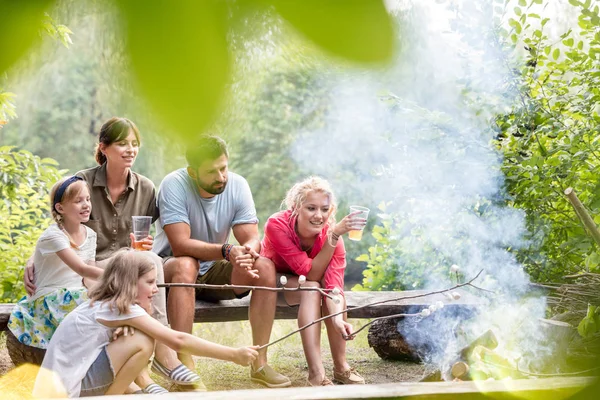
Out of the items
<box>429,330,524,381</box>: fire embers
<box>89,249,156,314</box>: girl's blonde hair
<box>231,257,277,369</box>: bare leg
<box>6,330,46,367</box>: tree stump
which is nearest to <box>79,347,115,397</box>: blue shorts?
<box>89,249,156,314</box>: girl's blonde hair

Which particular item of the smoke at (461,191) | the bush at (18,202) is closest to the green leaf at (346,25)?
the smoke at (461,191)

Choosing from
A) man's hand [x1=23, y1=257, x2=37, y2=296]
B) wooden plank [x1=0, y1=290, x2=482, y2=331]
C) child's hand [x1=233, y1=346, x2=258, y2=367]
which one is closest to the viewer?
child's hand [x1=233, y1=346, x2=258, y2=367]

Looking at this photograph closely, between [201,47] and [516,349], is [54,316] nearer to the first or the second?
[516,349]

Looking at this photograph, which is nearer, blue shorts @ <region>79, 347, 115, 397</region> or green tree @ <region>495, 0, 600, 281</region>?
blue shorts @ <region>79, 347, 115, 397</region>

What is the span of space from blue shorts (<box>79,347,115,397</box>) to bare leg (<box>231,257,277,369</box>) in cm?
90

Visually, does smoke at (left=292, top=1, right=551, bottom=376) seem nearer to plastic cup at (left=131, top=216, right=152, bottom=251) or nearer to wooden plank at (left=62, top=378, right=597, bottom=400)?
plastic cup at (left=131, top=216, right=152, bottom=251)

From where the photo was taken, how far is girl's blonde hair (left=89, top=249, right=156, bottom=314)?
236 centimetres

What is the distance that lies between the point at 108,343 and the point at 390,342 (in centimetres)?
206

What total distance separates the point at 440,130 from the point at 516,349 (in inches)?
54.5

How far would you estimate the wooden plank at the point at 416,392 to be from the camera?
4.39ft

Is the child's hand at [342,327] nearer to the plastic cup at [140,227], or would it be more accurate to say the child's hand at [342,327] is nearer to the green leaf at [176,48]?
the plastic cup at [140,227]

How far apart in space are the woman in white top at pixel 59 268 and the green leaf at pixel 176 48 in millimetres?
2484

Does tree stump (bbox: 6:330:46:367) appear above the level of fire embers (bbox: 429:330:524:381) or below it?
above

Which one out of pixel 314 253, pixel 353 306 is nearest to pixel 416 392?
pixel 314 253
